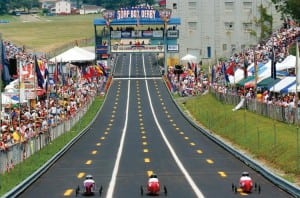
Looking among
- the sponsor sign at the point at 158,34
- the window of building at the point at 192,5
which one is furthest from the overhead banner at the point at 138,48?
the window of building at the point at 192,5

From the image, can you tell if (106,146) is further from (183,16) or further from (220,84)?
(183,16)

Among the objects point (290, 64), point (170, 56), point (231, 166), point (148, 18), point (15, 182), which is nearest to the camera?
point (15, 182)

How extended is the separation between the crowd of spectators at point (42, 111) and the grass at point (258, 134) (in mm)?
10334

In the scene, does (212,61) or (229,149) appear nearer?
(229,149)

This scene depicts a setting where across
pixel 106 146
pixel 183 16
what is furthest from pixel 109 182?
pixel 183 16

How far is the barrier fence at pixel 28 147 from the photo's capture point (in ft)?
124

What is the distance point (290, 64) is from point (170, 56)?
75.1m

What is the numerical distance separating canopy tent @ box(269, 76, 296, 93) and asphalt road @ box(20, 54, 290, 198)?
5946mm

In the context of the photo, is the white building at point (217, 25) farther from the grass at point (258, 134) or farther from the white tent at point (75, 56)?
the grass at point (258, 134)

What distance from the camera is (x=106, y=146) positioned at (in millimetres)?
55906

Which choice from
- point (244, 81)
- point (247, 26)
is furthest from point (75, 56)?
point (244, 81)

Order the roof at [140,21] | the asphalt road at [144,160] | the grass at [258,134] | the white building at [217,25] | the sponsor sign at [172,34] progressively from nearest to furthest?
1. the asphalt road at [144,160]
2. the grass at [258,134]
3. the sponsor sign at [172,34]
4. the roof at [140,21]
5. the white building at [217,25]

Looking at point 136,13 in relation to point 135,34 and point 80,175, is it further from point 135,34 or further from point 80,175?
point 80,175

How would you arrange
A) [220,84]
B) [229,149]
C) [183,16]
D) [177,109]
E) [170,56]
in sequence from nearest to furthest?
[229,149], [177,109], [220,84], [170,56], [183,16]
